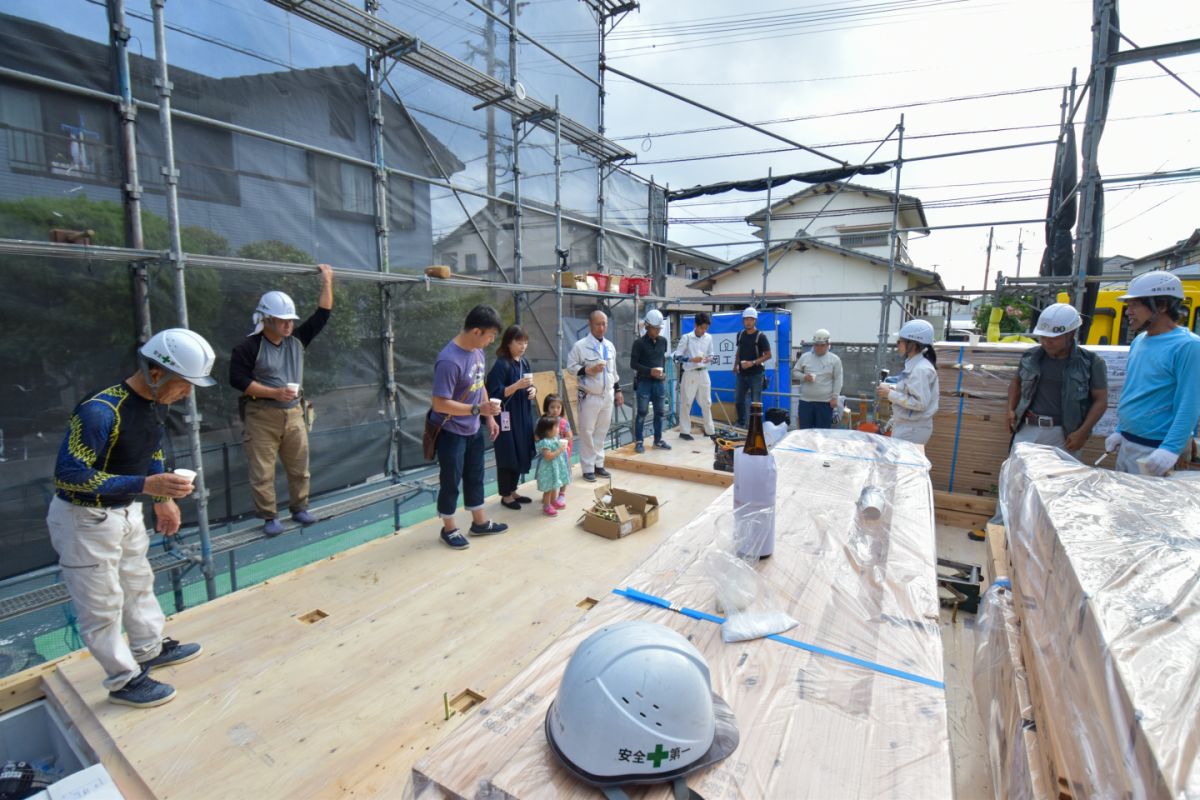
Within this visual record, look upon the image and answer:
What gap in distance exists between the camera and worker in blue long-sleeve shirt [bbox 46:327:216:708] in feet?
6.52

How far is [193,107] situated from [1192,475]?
5.94 m

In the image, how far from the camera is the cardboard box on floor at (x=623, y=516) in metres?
3.68

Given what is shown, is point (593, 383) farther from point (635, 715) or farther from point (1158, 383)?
point (635, 715)

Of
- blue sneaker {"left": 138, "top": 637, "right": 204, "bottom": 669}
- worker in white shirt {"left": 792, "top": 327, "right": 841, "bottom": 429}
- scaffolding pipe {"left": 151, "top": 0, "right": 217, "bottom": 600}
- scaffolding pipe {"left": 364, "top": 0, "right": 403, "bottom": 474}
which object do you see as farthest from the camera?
worker in white shirt {"left": 792, "top": 327, "right": 841, "bottom": 429}

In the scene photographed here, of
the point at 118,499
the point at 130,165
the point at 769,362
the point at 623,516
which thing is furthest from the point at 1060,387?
the point at 130,165

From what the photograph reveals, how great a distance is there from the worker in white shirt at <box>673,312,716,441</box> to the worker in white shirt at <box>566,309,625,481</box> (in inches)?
79.4

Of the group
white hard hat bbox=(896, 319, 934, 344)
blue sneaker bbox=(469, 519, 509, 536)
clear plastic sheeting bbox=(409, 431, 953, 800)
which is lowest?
blue sneaker bbox=(469, 519, 509, 536)

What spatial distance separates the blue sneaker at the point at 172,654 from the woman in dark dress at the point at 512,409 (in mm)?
2124

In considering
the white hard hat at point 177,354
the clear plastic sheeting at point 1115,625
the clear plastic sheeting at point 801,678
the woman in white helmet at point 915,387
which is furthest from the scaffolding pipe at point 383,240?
the clear plastic sheeting at point 1115,625

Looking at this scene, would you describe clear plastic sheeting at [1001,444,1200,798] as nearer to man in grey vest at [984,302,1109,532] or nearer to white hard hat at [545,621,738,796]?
white hard hat at [545,621,738,796]

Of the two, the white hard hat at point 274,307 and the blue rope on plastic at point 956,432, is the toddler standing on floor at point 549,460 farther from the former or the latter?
the blue rope on plastic at point 956,432

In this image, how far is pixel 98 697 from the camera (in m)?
2.17

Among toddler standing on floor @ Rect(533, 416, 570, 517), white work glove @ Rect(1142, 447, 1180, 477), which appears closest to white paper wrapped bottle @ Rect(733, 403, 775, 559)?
toddler standing on floor @ Rect(533, 416, 570, 517)

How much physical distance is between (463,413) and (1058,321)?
151 inches
